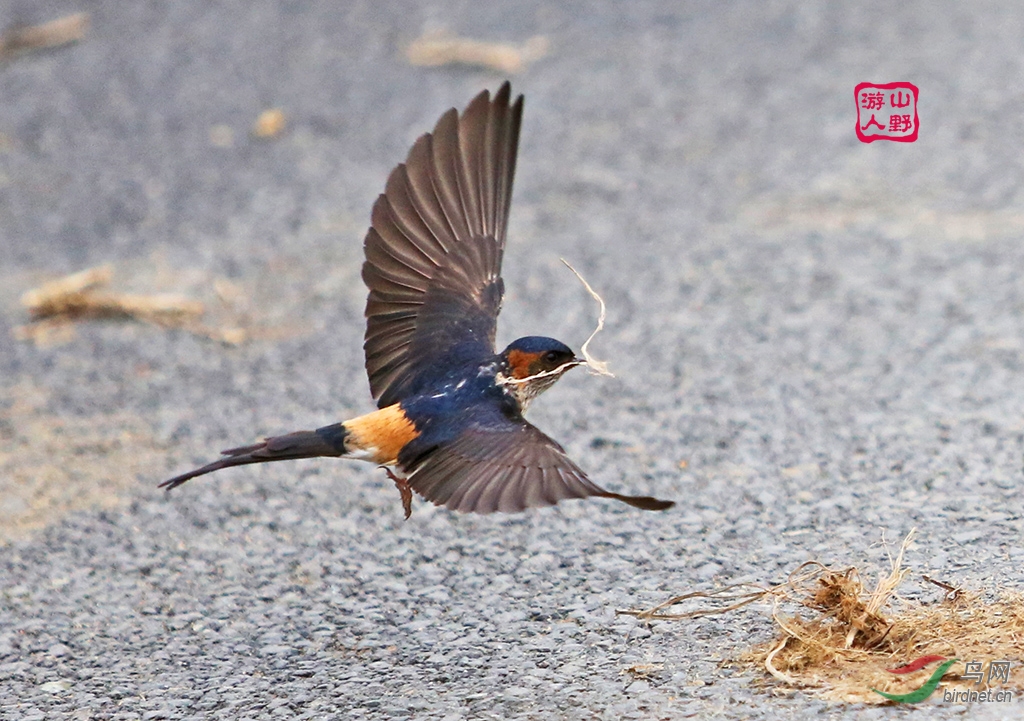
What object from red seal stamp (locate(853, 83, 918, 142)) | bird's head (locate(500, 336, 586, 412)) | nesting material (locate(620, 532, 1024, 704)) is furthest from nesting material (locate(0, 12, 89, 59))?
nesting material (locate(620, 532, 1024, 704))

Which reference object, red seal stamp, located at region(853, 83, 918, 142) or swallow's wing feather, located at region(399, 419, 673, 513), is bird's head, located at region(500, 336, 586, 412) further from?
red seal stamp, located at region(853, 83, 918, 142)

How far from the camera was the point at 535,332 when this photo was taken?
6301 millimetres

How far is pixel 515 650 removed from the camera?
3783 mm

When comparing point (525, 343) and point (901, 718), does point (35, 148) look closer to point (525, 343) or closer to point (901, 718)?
point (525, 343)

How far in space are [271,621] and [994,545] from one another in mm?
2189

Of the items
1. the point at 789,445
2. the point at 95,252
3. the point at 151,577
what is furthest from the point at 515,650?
the point at 95,252

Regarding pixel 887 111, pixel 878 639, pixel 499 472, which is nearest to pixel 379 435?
pixel 499 472

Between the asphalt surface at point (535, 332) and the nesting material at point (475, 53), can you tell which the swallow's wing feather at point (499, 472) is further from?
the nesting material at point (475, 53)

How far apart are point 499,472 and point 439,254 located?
3.73 feet

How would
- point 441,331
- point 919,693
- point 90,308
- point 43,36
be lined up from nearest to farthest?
point 919,693 < point 441,331 < point 90,308 < point 43,36

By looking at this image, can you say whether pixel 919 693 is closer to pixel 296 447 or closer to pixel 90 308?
pixel 296 447

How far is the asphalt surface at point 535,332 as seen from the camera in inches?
153

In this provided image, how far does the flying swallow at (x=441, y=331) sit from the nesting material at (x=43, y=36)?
279 inches

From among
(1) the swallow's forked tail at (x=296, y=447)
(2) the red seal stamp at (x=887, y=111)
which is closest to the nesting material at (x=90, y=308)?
(1) the swallow's forked tail at (x=296, y=447)
